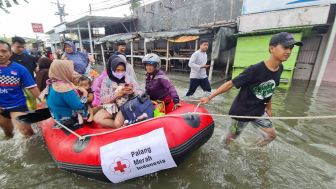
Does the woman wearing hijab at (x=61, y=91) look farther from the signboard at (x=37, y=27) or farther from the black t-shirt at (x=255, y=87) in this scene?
the signboard at (x=37, y=27)

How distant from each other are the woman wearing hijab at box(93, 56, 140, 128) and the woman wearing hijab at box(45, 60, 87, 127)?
1.42ft

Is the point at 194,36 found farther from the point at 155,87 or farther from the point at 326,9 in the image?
the point at 155,87

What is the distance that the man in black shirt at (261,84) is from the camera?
2225 millimetres

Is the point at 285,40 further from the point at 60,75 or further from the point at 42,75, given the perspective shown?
the point at 42,75

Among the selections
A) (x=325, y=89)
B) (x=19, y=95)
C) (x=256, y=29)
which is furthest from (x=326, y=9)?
(x=19, y=95)

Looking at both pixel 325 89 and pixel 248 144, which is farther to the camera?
pixel 325 89

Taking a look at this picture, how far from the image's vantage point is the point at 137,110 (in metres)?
2.58

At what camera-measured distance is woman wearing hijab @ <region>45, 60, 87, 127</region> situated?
2.38 meters

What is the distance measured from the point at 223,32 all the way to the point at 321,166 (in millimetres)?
6682

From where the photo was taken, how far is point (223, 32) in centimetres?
846

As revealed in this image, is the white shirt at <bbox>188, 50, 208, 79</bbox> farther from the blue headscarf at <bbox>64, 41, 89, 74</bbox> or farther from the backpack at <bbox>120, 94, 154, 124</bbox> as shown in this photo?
the backpack at <bbox>120, 94, 154, 124</bbox>

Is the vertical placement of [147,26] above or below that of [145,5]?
below

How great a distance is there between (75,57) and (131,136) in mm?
3678

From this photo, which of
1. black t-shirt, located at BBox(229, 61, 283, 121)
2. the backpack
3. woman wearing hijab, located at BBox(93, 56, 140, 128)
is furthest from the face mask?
black t-shirt, located at BBox(229, 61, 283, 121)
